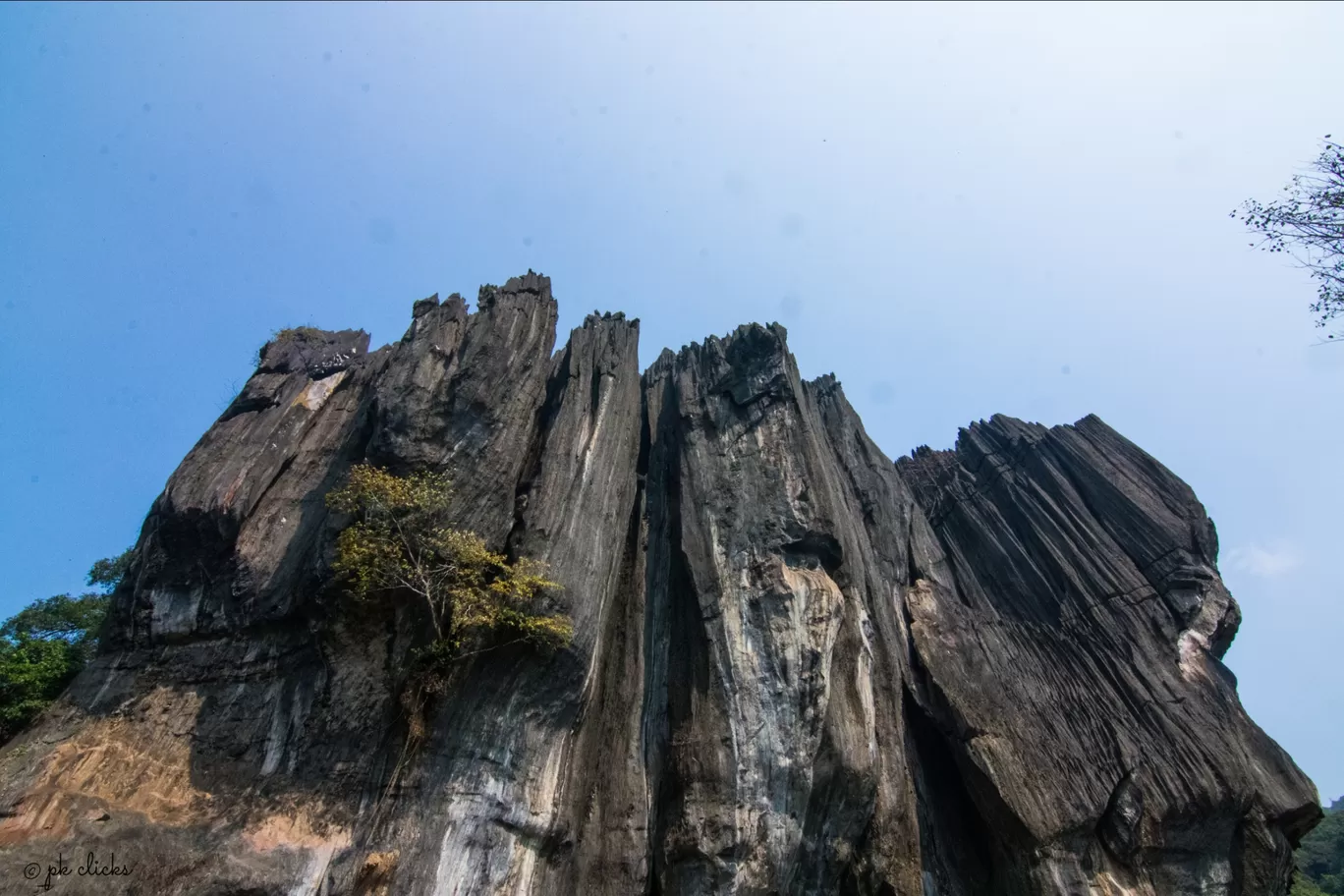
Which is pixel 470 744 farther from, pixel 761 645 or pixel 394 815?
pixel 761 645

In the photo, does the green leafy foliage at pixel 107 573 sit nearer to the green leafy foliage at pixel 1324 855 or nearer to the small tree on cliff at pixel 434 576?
the small tree on cliff at pixel 434 576

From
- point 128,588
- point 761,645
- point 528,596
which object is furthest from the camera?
point 128,588

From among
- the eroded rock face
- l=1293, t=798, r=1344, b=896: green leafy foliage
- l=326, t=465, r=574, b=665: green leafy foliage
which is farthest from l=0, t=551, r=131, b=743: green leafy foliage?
l=1293, t=798, r=1344, b=896: green leafy foliage

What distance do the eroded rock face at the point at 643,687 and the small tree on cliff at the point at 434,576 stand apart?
22.3 inches

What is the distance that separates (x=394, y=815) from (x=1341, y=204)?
69.9ft

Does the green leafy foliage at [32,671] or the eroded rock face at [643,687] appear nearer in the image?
the eroded rock face at [643,687]

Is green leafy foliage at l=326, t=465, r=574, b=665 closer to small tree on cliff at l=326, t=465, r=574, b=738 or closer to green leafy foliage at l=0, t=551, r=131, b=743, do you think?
small tree on cliff at l=326, t=465, r=574, b=738

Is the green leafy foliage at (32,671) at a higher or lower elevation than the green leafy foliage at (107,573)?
lower

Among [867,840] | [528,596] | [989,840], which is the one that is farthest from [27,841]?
[989,840]

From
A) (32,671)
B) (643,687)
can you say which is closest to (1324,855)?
(643,687)

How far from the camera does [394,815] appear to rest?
13648mm

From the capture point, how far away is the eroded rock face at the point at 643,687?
47.1 ft

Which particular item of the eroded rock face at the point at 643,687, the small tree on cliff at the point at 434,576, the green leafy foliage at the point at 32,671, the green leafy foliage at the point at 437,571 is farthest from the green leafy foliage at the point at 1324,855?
the green leafy foliage at the point at 32,671

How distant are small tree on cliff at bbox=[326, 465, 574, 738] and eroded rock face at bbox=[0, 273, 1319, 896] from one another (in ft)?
1.86
